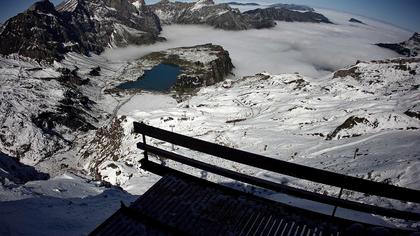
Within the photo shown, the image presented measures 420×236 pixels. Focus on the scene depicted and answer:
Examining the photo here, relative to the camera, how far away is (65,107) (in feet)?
536

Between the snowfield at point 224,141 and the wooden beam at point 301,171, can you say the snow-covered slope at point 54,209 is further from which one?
the wooden beam at point 301,171

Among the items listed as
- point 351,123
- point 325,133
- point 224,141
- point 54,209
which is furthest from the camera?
point 224,141

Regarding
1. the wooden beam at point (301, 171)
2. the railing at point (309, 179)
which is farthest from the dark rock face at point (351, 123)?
the wooden beam at point (301, 171)

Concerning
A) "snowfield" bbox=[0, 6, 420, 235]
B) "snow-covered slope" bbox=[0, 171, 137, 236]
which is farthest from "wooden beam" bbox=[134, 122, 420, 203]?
Answer: "snowfield" bbox=[0, 6, 420, 235]

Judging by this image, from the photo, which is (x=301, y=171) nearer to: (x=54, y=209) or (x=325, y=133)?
(x=54, y=209)

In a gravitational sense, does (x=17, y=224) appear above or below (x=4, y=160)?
above

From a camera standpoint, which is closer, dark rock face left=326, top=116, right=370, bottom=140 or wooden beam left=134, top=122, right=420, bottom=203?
wooden beam left=134, top=122, right=420, bottom=203

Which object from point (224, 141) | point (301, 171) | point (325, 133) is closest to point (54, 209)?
point (301, 171)

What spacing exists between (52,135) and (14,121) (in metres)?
22.1

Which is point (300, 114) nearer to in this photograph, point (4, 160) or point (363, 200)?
point (363, 200)

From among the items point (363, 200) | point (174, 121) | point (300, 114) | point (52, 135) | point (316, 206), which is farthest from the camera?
point (52, 135)

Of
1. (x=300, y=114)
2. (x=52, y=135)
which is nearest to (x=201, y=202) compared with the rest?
(x=300, y=114)

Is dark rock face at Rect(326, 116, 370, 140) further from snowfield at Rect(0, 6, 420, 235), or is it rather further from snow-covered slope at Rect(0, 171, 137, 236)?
snow-covered slope at Rect(0, 171, 137, 236)

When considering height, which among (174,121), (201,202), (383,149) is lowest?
(174,121)
